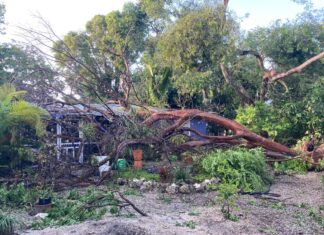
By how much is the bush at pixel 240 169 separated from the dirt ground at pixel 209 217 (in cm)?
49

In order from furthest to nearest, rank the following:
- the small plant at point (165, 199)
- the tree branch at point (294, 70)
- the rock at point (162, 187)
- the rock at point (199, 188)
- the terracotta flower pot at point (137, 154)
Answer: the tree branch at point (294, 70)
the terracotta flower pot at point (137, 154)
the rock at point (162, 187)
the rock at point (199, 188)
the small plant at point (165, 199)

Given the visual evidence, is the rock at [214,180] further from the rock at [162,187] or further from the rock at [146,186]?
the rock at [146,186]

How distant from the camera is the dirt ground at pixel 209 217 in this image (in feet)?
17.0

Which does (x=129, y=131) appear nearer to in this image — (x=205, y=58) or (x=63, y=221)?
(x=63, y=221)

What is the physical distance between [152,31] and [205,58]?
6729mm

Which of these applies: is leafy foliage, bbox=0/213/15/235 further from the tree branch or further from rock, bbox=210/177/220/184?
the tree branch

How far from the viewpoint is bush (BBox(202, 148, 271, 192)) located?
8.37 m

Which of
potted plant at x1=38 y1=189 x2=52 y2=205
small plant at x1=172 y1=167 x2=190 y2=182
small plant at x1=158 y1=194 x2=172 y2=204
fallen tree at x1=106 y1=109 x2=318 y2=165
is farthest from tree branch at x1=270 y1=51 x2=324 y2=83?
potted plant at x1=38 y1=189 x2=52 y2=205

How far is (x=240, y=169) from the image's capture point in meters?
8.63

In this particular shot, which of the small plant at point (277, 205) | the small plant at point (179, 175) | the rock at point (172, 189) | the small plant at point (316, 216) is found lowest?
the small plant at point (316, 216)

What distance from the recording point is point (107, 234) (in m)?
4.79

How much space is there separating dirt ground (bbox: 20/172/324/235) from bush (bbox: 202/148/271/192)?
0.49 meters

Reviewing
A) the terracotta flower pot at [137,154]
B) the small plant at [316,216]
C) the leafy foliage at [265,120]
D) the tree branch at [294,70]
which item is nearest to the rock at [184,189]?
the small plant at [316,216]

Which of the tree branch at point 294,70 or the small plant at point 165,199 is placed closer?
the small plant at point 165,199
